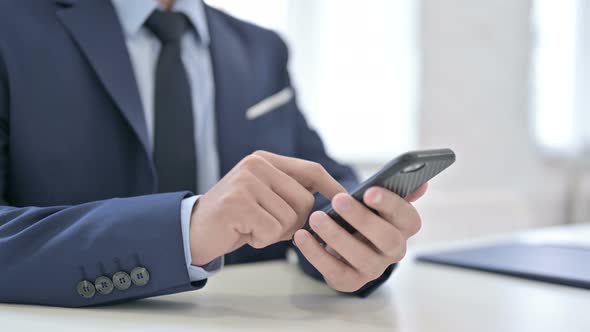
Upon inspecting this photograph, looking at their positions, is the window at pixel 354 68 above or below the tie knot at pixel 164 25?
below

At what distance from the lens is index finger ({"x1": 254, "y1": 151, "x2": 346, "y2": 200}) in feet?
2.19

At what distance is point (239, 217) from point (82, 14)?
53 centimetres

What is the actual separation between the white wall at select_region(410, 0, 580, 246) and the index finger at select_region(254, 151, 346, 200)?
166 cm

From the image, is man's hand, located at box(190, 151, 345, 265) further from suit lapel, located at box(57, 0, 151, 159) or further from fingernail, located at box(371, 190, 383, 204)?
suit lapel, located at box(57, 0, 151, 159)

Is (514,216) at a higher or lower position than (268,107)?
lower

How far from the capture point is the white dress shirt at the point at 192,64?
1.05 meters

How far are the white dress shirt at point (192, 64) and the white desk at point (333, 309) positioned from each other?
282mm

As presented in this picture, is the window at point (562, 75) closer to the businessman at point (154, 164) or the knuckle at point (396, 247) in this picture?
the businessman at point (154, 164)

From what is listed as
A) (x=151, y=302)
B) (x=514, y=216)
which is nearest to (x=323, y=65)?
(x=514, y=216)

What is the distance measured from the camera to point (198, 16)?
116 cm

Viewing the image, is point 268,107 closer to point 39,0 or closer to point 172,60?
point 172,60

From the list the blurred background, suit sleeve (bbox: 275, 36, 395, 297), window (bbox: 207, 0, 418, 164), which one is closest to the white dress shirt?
suit sleeve (bbox: 275, 36, 395, 297)

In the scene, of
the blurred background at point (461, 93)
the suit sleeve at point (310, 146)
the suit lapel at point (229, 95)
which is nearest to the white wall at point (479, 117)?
the blurred background at point (461, 93)

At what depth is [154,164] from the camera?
1009 millimetres
